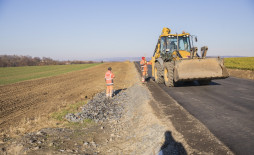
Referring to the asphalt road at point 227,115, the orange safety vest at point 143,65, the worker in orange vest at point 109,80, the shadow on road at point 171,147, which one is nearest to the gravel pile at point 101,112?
the worker in orange vest at point 109,80

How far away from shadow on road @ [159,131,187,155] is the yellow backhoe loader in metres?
6.18

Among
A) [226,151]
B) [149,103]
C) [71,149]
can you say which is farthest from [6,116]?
[226,151]

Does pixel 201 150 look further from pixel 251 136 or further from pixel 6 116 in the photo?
pixel 6 116

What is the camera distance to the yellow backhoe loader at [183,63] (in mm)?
10477

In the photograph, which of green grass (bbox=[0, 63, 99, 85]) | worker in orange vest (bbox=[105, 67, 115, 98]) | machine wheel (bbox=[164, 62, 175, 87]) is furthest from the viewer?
green grass (bbox=[0, 63, 99, 85])

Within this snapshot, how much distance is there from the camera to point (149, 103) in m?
8.15

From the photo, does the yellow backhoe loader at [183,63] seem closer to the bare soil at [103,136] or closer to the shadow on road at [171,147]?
the bare soil at [103,136]

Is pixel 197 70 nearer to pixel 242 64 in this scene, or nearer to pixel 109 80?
pixel 109 80

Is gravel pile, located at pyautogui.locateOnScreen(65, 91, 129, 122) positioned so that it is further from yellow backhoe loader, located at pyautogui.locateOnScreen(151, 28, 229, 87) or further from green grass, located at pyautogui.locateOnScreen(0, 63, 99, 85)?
green grass, located at pyautogui.locateOnScreen(0, 63, 99, 85)

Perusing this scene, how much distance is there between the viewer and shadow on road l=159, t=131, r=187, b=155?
157 inches

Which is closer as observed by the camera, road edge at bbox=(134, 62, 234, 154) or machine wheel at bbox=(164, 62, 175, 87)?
road edge at bbox=(134, 62, 234, 154)

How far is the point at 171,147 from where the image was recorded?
4.18 meters

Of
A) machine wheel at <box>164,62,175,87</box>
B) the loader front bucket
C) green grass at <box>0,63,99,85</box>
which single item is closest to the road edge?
the loader front bucket

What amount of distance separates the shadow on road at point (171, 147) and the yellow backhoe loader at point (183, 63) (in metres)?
6.18
